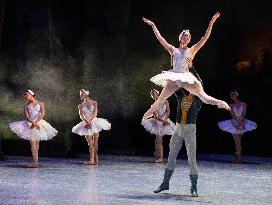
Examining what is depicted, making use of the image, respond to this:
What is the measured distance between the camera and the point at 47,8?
1631 cm

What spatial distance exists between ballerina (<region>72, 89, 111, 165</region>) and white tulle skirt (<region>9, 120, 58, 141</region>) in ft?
2.48

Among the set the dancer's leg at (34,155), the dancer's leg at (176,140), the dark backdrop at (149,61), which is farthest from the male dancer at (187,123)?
the dark backdrop at (149,61)

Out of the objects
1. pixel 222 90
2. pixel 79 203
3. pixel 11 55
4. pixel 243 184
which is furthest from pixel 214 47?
pixel 79 203

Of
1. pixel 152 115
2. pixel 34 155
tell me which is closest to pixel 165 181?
pixel 152 115

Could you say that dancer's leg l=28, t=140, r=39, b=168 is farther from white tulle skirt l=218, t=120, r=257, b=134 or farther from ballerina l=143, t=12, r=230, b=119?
ballerina l=143, t=12, r=230, b=119

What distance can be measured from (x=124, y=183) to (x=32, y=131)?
11.9 ft

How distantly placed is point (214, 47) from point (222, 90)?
1148mm

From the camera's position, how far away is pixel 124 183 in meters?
10.3

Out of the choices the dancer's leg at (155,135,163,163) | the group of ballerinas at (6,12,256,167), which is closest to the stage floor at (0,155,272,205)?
the dancer's leg at (155,135,163,163)

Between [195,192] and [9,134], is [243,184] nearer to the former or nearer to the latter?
[195,192]

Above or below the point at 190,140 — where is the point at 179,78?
above

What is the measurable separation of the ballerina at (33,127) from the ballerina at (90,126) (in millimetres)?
771

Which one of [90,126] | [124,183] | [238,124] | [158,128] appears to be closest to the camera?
[124,183]

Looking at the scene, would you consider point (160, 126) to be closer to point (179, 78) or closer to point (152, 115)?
point (152, 115)
